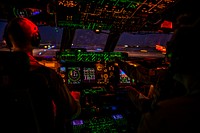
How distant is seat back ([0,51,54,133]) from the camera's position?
3.49ft

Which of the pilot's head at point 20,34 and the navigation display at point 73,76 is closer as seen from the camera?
the pilot's head at point 20,34

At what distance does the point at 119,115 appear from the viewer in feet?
10.4

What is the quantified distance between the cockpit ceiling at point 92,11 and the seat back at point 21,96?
131cm

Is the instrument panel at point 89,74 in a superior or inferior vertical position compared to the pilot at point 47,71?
inferior

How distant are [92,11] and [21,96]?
6.93ft

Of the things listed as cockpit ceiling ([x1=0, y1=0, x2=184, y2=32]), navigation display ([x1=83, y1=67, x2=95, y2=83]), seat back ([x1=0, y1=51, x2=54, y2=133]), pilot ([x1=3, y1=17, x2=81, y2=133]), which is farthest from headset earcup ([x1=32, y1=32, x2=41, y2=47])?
navigation display ([x1=83, y1=67, x2=95, y2=83])

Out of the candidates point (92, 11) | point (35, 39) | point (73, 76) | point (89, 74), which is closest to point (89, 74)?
point (89, 74)

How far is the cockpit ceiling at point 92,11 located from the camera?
7.74ft

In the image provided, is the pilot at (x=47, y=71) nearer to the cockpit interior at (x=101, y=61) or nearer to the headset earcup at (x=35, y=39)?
the headset earcup at (x=35, y=39)

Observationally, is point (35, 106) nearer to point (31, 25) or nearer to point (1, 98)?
point (1, 98)

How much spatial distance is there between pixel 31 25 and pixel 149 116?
3.17 ft

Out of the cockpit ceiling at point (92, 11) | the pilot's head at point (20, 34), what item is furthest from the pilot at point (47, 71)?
the cockpit ceiling at point (92, 11)

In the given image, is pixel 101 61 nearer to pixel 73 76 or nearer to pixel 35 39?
pixel 73 76

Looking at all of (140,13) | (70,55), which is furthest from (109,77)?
(140,13)
